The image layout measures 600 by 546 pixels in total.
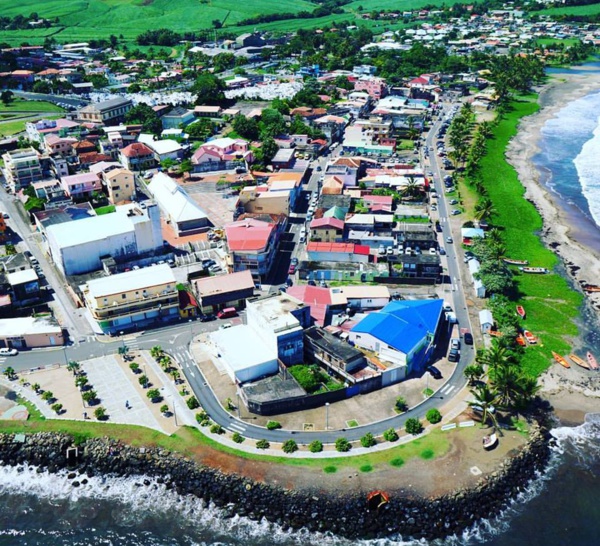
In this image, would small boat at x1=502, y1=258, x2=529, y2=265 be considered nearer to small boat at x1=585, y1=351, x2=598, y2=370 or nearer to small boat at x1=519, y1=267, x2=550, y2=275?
small boat at x1=519, y1=267, x2=550, y2=275

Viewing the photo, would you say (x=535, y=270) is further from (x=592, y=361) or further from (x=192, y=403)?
(x=192, y=403)

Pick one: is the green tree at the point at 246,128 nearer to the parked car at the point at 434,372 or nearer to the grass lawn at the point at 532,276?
the grass lawn at the point at 532,276

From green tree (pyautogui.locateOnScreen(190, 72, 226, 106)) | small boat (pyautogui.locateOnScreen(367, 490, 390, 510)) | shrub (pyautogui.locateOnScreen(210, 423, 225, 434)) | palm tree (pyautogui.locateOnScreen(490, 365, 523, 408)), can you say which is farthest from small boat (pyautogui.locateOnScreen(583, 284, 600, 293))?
green tree (pyautogui.locateOnScreen(190, 72, 226, 106))

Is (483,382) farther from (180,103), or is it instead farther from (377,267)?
(180,103)

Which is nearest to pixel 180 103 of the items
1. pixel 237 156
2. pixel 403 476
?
pixel 237 156

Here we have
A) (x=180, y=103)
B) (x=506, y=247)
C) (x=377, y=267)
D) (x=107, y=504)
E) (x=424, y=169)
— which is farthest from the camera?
(x=180, y=103)

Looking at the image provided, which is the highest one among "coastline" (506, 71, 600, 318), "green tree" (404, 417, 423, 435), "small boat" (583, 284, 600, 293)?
"green tree" (404, 417, 423, 435)

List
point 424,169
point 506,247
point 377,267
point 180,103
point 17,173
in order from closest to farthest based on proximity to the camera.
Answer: point 377,267
point 506,247
point 17,173
point 424,169
point 180,103
